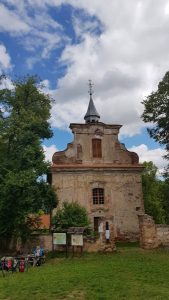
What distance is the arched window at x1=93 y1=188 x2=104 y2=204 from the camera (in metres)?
30.5

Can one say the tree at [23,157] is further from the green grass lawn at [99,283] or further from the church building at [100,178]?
the green grass lawn at [99,283]

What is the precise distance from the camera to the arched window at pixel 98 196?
30453mm

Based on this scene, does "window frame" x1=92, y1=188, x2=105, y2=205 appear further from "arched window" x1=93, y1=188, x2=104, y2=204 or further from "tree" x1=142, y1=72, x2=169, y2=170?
"tree" x1=142, y1=72, x2=169, y2=170

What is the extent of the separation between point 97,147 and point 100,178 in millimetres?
2585

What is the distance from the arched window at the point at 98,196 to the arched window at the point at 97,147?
2.80 m

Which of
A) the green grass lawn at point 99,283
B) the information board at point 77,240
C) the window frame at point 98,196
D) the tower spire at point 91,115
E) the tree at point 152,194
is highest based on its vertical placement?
the tower spire at point 91,115

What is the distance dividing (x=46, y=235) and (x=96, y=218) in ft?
24.0

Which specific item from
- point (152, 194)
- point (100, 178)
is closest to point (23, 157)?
point (100, 178)

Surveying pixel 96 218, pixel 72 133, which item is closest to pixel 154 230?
pixel 96 218

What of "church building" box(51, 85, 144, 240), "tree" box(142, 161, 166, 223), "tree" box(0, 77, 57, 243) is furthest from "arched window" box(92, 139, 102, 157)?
"tree" box(142, 161, 166, 223)

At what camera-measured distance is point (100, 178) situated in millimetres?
30578

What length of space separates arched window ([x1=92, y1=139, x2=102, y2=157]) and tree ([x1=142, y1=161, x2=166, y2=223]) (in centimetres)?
1260

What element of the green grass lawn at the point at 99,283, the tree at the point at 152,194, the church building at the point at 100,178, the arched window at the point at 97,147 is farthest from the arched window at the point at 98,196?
the green grass lawn at the point at 99,283

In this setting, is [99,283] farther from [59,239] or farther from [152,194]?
[152,194]
